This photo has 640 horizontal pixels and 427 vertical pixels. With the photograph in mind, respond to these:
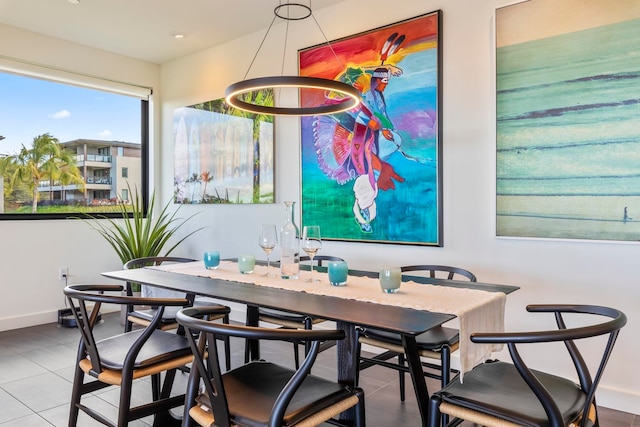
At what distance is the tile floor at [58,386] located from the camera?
92.6 inches

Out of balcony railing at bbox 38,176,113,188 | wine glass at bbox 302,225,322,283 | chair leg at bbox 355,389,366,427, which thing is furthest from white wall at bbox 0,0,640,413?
chair leg at bbox 355,389,366,427

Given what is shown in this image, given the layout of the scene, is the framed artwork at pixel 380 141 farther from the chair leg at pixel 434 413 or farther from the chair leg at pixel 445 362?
the chair leg at pixel 434 413

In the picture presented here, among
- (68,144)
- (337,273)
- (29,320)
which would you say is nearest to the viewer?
(337,273)

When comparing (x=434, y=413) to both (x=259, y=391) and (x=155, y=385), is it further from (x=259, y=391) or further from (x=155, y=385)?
(x=155, y=385)

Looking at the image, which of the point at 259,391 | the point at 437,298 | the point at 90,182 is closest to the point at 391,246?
the point at 437,298

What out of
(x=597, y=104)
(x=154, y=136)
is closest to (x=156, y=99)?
(x=154, y=136)

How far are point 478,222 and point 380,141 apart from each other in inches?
34.9

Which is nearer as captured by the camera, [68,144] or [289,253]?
[289,253]

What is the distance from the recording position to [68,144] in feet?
14.6

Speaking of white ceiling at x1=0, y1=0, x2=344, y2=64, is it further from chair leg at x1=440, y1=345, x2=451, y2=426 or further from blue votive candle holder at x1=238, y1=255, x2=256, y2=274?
chair leg at x1=440, y1=345, x2=451, y2=426

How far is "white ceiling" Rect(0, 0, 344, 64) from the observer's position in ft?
11.6

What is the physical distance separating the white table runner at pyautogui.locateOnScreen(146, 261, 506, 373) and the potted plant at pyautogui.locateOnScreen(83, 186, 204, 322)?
2.19m

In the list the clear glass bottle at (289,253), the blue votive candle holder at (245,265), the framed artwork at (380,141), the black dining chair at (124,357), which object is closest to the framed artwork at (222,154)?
the framed artwork at (380,141)

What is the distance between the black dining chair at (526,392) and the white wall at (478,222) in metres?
0.96
